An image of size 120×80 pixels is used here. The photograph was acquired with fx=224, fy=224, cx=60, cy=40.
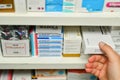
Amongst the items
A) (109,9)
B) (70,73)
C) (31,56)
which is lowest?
(70,73)

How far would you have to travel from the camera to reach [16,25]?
2.93 feet

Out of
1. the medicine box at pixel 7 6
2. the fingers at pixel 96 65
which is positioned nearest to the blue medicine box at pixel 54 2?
the medicine box at pixel 7 6

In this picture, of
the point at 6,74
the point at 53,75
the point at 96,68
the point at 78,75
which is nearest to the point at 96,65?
the point at 96,68

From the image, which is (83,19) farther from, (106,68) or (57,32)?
(106,68)

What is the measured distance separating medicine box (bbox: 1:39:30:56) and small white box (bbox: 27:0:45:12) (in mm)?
158

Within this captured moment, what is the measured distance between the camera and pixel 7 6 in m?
0.79

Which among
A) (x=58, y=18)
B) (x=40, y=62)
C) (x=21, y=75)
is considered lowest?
(x=21, y=75)

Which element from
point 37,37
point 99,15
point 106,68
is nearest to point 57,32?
point 37,37

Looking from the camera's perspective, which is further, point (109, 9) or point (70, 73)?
point (70, 73)

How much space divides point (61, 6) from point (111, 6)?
18 cm

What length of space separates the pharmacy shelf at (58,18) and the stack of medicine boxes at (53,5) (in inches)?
0.7

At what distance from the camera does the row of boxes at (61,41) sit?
901 mm

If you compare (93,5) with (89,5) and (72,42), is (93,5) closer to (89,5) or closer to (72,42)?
(89,5)

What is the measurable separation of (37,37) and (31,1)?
178 millimetres
